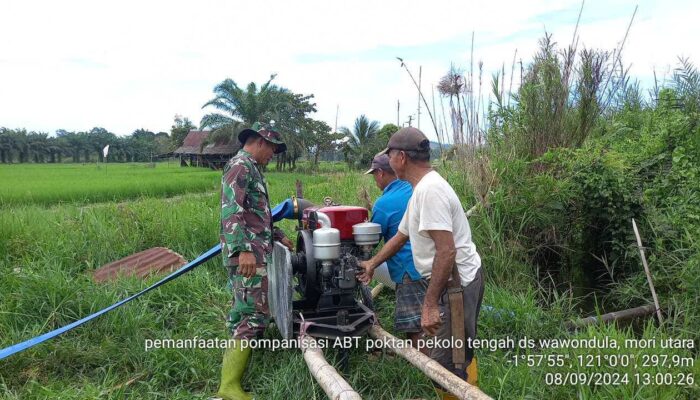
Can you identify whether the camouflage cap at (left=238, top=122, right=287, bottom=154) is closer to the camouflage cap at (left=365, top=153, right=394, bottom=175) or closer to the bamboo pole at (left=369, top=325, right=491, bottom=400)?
the camouflage cap at (left=365, top=153, right=394, bottom=175)

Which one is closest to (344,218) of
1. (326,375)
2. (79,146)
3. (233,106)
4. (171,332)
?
(326,375)

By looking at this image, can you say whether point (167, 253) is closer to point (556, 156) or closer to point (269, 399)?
point (269, 399)

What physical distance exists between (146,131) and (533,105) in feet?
293

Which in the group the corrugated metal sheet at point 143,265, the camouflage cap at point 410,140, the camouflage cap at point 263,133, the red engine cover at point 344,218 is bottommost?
the corrugated metal sheet at point 143,265

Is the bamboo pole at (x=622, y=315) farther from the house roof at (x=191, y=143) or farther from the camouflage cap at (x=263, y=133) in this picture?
the house roof at (x=191, y=143)

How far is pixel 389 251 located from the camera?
272 centimetres

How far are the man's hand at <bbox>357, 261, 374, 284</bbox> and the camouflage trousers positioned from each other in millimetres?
658

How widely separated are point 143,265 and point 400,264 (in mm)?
3002

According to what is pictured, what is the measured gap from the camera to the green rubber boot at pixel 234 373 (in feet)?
9.22

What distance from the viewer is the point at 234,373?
2.86 m

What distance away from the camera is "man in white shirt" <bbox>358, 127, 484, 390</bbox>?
2.30 meters

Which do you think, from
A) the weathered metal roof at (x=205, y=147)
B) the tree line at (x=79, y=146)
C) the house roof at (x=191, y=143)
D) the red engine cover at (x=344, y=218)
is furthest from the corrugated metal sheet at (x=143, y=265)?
the tree line at (x=79, y=146)

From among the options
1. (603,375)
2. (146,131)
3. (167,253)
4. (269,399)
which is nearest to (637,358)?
(603,375)

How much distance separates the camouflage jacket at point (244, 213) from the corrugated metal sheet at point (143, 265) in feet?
6.16
